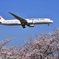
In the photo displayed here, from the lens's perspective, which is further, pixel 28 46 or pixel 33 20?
pixel 28 46

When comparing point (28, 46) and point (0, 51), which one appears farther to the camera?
point (0, 51)

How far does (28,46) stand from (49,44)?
12.9ft

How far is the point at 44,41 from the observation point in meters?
47.1

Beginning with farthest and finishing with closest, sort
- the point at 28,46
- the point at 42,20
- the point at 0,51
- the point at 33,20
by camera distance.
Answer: the point at 0,51, the point at 28,46, the point at 42,20, the point at 33,20

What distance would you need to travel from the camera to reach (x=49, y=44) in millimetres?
45875

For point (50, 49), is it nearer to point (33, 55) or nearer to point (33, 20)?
point (33, 55)

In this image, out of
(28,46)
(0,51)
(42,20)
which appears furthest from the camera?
(0,51)

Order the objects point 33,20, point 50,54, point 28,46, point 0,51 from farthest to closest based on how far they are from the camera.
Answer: point 0,51, point 28,46, point 50,54, point 33,20

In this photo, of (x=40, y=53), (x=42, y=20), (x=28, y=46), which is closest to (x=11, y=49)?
(x=28, y=46)

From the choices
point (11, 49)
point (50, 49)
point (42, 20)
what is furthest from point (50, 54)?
point (11, 49)

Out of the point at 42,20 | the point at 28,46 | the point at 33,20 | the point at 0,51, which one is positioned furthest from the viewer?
the point at 0,51

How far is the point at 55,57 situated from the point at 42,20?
26.0ft

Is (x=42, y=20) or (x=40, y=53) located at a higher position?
(x=42, y=20)

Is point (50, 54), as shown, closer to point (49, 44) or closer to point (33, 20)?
point (49, 44)
